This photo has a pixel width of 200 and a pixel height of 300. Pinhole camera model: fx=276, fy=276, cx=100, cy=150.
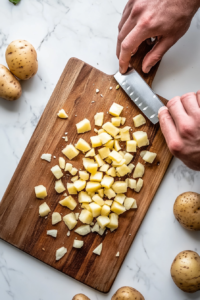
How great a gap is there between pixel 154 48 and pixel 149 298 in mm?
1691

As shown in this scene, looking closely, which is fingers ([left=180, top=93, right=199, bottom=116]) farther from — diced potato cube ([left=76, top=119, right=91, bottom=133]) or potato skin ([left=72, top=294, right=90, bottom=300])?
potato skin ([left=72, top=294, right=90, bottom=300])

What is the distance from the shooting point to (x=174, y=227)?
6.42 ft

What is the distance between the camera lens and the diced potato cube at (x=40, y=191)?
187 centimetres

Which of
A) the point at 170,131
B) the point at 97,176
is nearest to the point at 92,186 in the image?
the point at 97,176

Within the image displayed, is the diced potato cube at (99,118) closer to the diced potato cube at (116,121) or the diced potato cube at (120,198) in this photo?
the diced potato cube at (116,121)

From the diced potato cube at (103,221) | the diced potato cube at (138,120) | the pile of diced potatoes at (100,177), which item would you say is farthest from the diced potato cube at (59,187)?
the diced potato cube at (138,120)

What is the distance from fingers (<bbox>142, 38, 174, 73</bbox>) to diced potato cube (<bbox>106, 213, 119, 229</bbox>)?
A: 3.28 ft

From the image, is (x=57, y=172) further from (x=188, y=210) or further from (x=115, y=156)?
(x=188, y=210)

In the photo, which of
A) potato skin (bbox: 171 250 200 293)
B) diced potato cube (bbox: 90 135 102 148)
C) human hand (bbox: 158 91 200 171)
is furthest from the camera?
diced potato cube (bbox: 90 135 102 148)

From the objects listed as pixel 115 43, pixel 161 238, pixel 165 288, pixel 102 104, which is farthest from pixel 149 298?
pixel 115 43

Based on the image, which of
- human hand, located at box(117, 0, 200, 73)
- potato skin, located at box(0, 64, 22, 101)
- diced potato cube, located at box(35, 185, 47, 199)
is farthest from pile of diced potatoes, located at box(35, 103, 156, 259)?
human hand, located at box(117, 0, 200, 73)

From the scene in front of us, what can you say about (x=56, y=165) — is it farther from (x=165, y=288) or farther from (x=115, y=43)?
(x=165, y=288)

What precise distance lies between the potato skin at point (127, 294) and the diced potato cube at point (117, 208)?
1.61 feet

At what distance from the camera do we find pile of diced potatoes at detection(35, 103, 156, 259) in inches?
73.5
